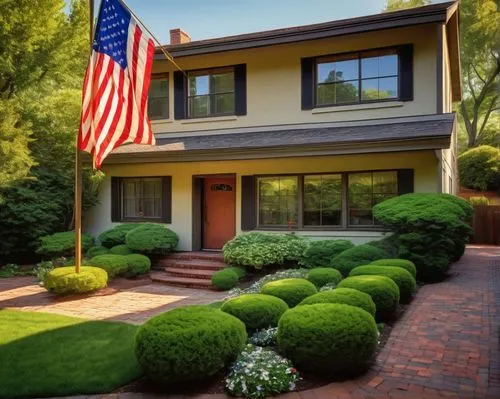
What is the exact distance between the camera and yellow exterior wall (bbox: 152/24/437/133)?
1085 centimetres

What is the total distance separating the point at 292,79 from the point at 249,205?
11.9 ft

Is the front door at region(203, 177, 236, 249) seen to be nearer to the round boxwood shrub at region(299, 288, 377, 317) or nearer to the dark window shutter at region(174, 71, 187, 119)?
the dark window shutter at region(174, 71, 187, 119)

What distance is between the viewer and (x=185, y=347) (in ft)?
13.5

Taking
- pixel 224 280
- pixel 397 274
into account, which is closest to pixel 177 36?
pixel 224 280

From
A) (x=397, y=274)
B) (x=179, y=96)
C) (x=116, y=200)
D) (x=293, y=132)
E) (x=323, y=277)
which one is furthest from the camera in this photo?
(x=116, y=200)

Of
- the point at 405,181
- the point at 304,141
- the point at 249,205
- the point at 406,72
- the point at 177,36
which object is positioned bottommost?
the point at 249,205

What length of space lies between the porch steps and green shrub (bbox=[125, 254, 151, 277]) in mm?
281

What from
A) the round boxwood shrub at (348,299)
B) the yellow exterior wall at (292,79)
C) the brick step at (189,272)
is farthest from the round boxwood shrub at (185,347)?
the yellow exterior wall at (292,79)

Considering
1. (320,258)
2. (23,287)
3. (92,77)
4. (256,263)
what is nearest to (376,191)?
(320,258)

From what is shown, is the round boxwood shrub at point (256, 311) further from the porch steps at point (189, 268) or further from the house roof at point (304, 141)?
the house roof at point (304, 141)

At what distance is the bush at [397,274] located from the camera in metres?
6.88

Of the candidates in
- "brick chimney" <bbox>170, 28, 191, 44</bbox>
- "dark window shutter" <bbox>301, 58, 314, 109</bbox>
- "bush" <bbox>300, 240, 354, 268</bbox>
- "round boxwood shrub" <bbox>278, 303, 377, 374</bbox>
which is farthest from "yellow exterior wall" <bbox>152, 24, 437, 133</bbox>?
"round boxwood shrub" <bbox>278, 303, 377, 374</bbox>

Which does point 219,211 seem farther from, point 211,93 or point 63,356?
point 63,356

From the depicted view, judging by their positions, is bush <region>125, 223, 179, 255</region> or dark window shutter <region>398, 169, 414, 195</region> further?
bush <region>125, 223, 179, 255</region>
